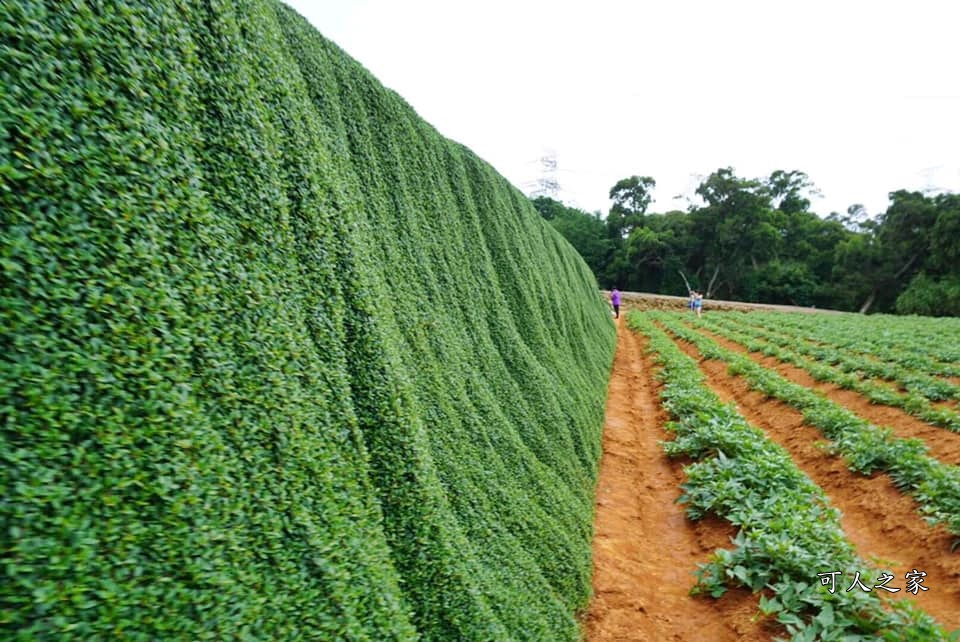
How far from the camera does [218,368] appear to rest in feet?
Answer: 4.83

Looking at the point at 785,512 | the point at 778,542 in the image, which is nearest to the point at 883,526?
the point at 785,512

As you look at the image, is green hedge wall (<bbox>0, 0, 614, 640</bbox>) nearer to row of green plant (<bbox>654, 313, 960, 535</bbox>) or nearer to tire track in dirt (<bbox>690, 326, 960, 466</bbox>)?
row of green plant (<bbox>654, 313, 960, 535</bbox>)

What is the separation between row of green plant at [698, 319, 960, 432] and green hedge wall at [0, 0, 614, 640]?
348 inches

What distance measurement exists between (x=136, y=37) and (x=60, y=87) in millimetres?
380

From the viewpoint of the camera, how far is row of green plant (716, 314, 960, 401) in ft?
30.2

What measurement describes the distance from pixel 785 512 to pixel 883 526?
1681mm

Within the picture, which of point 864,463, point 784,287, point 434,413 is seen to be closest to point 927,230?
point 784,287

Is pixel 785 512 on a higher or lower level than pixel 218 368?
lower

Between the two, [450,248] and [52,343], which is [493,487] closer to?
[450,248]

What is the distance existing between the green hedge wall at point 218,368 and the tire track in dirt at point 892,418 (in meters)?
7.58

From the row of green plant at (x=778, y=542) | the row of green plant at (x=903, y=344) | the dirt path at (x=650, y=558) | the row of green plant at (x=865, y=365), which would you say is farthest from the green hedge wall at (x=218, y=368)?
the row of green plant at (x=903, y=344)

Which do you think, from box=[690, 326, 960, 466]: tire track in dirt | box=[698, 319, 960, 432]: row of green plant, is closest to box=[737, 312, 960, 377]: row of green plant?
box=[698, 319, 960, 432]: row of green plant

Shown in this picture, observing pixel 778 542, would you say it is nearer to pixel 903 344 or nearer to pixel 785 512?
pixel 785 512

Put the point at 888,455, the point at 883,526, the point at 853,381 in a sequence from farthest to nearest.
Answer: the point at 853,381
the point at 888,455
the point at 883,526
